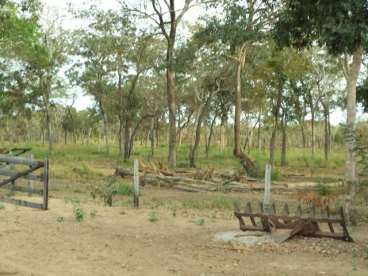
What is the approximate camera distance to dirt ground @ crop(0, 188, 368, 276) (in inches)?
293

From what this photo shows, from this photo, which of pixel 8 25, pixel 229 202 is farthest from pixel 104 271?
pixel 8 25

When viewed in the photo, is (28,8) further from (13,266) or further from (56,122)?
(56,122)

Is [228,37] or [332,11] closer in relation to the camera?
[332,11]

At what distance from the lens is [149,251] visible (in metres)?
8.65

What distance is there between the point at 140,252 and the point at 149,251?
0.52 ft

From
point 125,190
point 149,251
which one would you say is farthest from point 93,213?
point 125,190

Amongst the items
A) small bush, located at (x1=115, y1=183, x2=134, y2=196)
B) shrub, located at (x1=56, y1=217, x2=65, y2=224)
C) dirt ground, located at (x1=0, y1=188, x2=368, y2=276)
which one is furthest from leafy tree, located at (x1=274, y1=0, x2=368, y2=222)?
small bush, located at (x1=115, y1=183, x2=134, y2=196)

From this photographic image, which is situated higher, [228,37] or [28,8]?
[28,8]

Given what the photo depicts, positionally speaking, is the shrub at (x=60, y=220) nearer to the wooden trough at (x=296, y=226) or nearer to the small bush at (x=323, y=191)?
the wooden trough at (x=296, y=226)

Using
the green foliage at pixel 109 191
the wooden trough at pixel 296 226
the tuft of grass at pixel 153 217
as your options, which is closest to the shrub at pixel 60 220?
the tuft of grass at pixel 153 217

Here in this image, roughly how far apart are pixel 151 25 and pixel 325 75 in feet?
→ 59.5

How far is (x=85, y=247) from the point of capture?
8.76 m

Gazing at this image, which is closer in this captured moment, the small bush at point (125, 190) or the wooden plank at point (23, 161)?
the wooden plank at point (23, 161)

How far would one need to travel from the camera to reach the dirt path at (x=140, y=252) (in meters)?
7.42
